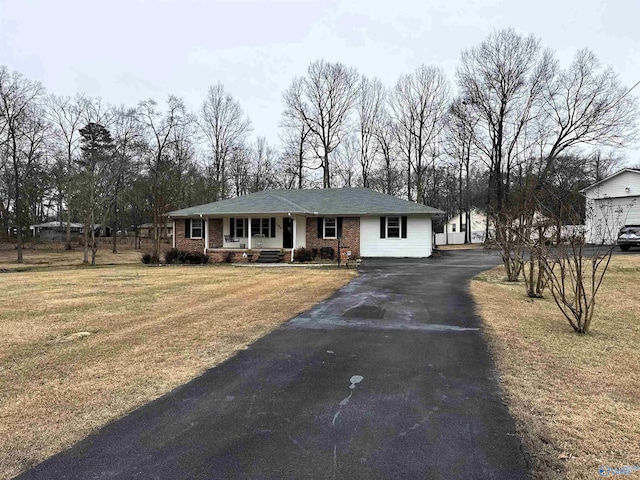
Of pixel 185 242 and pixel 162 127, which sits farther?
pixel 162 127

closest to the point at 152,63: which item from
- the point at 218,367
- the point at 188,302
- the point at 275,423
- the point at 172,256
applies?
the point at 172,256

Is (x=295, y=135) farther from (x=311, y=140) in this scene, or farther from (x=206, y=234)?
(x=206, y=234)

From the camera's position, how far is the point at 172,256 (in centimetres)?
2098

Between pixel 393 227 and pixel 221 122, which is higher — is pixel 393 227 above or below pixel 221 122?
below

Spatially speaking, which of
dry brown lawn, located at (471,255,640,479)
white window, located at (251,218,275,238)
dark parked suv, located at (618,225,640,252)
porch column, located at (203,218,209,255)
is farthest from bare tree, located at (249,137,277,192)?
dry brown lawn, located at (471,255,640,479)

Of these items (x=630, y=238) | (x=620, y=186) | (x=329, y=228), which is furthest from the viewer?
(x=620, y=186)

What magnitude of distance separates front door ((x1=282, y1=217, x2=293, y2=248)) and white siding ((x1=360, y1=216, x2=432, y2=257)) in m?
4.00

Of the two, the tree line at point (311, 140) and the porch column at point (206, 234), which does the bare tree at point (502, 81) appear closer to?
the tree line at point (311, 140)

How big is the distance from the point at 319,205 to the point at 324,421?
65.1ft

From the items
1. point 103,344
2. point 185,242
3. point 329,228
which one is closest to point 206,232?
point 185,242

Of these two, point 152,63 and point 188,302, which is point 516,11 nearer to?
point 188,302

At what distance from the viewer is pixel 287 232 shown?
22.3m

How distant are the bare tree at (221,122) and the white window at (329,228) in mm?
18885

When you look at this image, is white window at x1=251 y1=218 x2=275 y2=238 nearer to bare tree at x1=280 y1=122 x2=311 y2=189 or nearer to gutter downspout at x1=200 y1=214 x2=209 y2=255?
gutter downspout at x1=200 y1=214 x2=209 y2=255
